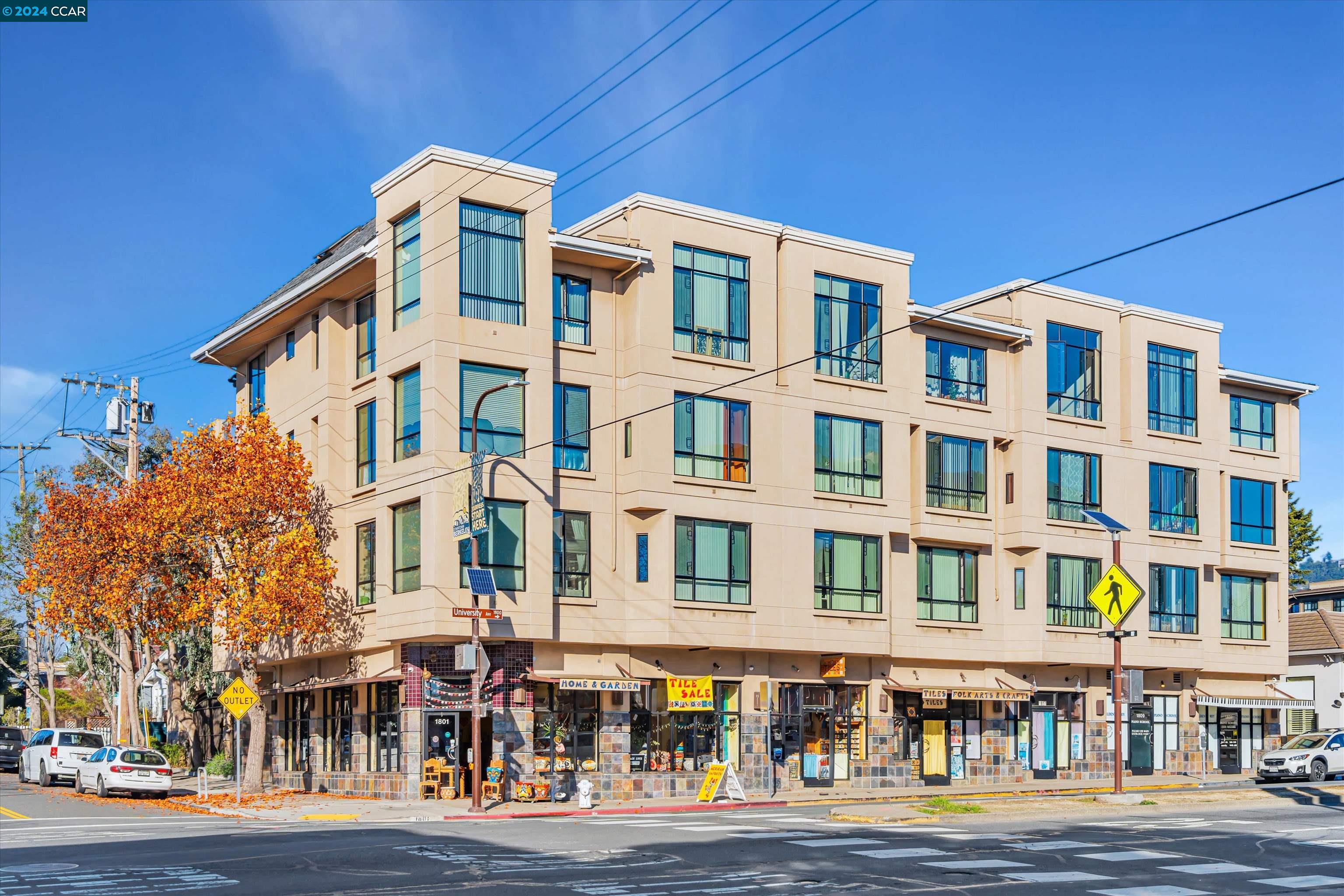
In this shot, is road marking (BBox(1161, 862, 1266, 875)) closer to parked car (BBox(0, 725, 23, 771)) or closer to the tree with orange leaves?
the tree with orange leaves

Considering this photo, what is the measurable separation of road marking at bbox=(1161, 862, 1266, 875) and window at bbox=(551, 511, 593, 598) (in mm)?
20247

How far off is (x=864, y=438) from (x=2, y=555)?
126 feet

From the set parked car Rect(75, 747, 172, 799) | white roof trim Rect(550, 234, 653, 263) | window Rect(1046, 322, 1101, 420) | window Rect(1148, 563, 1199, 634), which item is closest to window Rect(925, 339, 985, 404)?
window Rect(1046, 322, 1101, 420)

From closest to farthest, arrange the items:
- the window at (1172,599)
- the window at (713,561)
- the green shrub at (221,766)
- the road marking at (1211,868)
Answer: the road marking at (1211,868) → the window at (713,561) → the green shrub at (221,766) → the window at (1172,599)

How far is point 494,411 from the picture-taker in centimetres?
3747

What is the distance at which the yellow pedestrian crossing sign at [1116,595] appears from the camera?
106 ft

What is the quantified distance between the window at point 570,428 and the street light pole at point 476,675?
8.97 feet

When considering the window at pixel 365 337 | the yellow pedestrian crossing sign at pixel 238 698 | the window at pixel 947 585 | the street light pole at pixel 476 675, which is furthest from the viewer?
the window at pixel 947 585

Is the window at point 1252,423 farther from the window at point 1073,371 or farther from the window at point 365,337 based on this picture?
the window at point 365,337

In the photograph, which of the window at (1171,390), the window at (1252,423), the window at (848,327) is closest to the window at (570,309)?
the window at (848,327)

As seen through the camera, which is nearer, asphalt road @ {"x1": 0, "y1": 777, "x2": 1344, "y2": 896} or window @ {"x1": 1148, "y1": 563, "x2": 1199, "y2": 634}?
asphalt road @ {"x1": 0, "y1": 777, "x2": 1344, "y2": 896}

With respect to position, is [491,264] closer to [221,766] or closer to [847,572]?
[847,572]

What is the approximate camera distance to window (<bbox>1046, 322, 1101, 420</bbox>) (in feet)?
160

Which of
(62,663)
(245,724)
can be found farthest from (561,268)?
(62,663)
